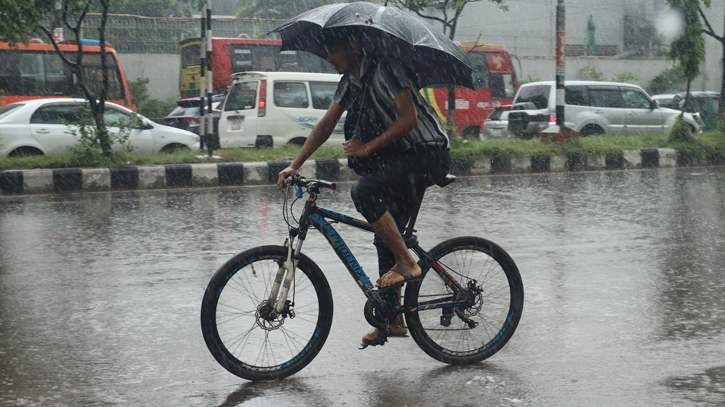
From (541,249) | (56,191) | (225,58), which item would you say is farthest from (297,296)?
(225,58)

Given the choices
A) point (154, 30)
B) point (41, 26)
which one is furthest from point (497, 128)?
point (154, 30)

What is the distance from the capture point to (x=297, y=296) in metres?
3.40

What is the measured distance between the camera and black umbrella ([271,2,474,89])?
10.9 feet

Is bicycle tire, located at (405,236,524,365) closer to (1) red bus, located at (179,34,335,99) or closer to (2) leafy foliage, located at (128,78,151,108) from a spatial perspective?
(1) red bus, located at (179,34,335,99)

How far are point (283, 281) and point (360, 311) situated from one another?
4.17ft

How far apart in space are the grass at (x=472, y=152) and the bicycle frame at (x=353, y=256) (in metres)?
7.84

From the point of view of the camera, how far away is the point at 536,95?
18984 mm

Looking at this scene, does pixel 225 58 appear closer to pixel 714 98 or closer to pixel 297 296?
pixel 714 98

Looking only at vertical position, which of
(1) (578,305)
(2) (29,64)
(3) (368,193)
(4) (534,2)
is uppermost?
(4) (534,2)

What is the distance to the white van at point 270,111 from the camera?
584 inches

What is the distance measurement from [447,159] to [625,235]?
12.8 feet

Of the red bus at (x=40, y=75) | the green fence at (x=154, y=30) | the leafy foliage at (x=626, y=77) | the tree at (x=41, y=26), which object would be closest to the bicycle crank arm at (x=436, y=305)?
the tree at (x=41, y=26)

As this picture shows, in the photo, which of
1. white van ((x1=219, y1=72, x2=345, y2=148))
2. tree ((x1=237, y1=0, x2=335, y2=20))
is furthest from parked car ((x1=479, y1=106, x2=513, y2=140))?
tree ((x1=237, y1=0, x2=335, y2=20))

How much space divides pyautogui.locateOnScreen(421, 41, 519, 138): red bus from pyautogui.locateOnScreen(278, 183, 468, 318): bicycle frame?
18.0 m
